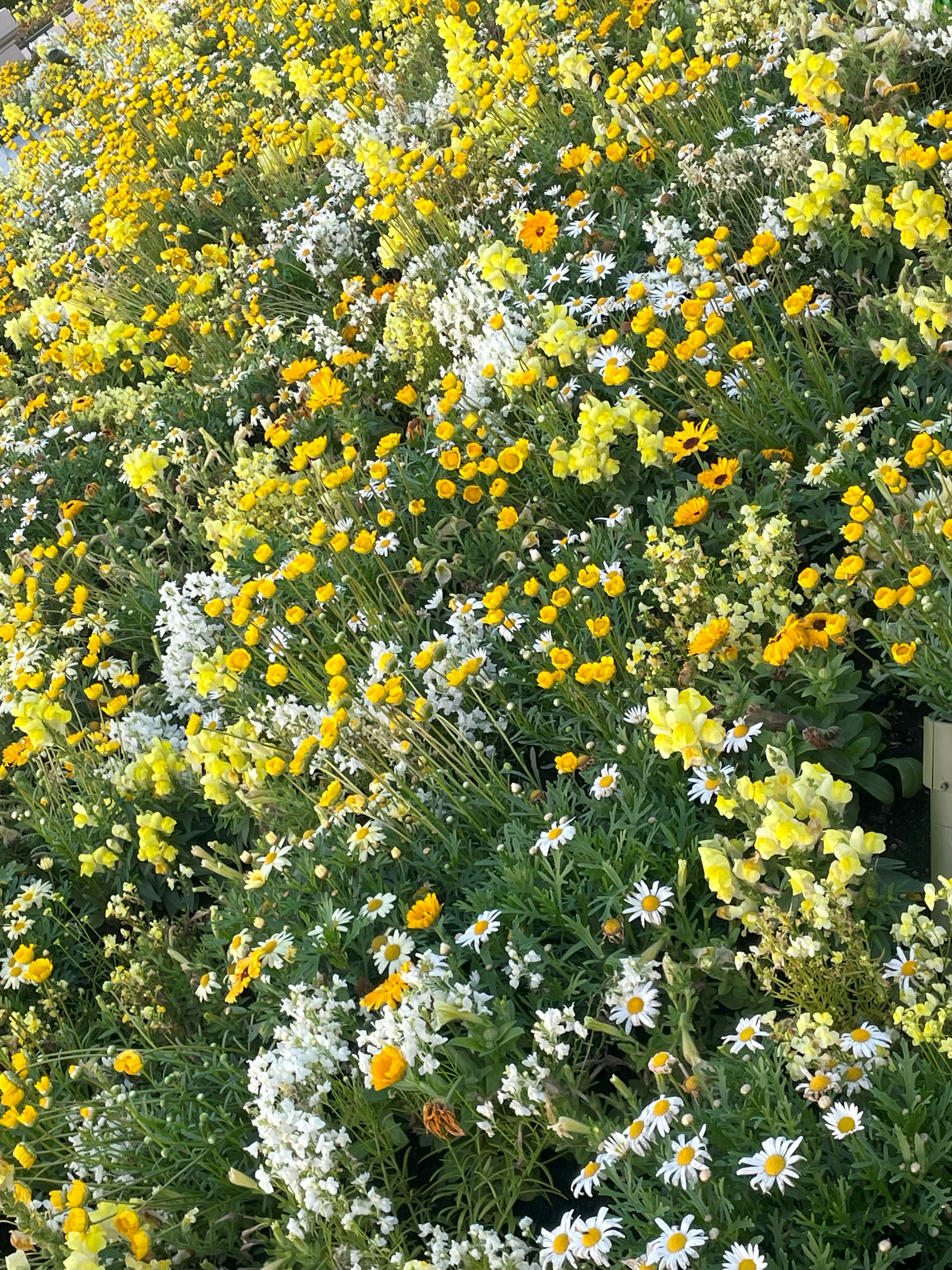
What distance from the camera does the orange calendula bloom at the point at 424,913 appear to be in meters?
2.73

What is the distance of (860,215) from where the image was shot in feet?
11.8

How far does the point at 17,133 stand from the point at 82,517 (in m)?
8.86

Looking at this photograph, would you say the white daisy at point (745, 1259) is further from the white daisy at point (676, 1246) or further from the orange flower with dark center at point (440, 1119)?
the orange flower with dark center at point (440, 1119)

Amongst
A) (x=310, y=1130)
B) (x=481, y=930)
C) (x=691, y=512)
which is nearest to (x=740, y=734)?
(x=691, y=512)

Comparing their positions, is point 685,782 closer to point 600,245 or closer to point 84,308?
point 600,245

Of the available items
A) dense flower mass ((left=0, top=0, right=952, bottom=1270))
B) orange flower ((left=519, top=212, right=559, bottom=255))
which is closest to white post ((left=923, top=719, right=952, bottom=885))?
dense flower mass ((left=0, top=0, right=952, bottom=1270))

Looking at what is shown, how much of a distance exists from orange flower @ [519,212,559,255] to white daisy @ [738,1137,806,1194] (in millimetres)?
3295

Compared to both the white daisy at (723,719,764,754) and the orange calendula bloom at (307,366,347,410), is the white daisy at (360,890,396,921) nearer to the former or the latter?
the white daisy at (723,719,764,754)

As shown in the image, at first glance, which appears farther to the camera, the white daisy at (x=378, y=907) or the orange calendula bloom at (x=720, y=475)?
the orange calendula bloom at (x=720, y=475)

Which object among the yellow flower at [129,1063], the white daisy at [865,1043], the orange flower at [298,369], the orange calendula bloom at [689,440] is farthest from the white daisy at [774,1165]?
the orange flower at [298,369]

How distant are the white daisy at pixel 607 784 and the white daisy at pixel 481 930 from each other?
40 cm

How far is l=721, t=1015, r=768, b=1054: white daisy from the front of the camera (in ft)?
7.41

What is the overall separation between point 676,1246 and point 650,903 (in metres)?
0.77

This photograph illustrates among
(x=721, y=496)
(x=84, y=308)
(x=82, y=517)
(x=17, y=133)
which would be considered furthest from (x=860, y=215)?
(x=17, y=133)
